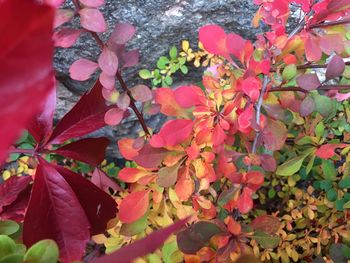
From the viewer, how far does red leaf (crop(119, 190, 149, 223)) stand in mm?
932

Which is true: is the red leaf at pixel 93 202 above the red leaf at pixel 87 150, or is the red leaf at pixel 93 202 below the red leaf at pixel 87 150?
below

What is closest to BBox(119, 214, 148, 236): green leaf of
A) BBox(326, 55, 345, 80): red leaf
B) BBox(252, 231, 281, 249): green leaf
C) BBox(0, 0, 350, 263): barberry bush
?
BBox(0, 0, 350, 263): barberry bush

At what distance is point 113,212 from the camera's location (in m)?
0.95

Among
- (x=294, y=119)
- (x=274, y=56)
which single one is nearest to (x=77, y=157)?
(x=274, y=56)

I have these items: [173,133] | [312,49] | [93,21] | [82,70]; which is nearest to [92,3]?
[93,21]

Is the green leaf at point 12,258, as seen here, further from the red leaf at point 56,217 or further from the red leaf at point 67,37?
the red leaf at point 67,37

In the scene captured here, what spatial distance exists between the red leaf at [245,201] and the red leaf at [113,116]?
27 centimetres

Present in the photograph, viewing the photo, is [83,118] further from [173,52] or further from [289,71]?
[173,52]

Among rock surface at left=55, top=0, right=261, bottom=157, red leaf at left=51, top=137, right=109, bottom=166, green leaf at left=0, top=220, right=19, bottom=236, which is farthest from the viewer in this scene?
rock surface at left=55, top=0, right=261, bottom=157

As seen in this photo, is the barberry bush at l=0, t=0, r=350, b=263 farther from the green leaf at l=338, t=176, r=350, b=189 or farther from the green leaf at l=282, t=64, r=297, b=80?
the green leaf at l=338, t=176, r=350, b=189

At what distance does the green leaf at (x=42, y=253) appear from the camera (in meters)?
0.50

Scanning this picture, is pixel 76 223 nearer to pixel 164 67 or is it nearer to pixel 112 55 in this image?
pixel 112 55

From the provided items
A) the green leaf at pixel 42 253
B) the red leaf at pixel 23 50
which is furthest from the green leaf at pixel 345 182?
the red leaf at pixel 23 50

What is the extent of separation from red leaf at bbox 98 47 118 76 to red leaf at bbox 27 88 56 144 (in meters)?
0.10
